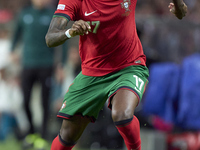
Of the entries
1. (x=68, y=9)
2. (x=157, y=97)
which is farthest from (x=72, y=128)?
(x=157, y=97)

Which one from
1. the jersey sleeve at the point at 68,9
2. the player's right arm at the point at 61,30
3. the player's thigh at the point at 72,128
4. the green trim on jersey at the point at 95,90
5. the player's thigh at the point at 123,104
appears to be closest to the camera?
the player's right arm at the point at 61,30

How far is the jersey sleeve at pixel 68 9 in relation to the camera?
4281 mm

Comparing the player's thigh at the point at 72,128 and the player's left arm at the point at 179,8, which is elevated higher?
the player's left arm at the point at 179,8

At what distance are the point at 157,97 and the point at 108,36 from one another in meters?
3.22

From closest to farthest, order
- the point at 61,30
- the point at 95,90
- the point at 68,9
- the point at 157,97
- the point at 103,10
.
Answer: the point at 61,30
the point at 68,9
the point at 103,10
the point at 95,90
the point at 157,97

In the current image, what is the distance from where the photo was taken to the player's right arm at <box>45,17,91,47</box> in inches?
152

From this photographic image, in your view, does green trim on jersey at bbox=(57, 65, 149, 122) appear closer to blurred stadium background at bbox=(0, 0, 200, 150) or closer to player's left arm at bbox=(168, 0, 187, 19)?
player's left arm at bbox=(168, 0, 187, 19)

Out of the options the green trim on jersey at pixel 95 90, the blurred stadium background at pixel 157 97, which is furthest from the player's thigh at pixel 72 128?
the blurred stadium background at pixel 157 97

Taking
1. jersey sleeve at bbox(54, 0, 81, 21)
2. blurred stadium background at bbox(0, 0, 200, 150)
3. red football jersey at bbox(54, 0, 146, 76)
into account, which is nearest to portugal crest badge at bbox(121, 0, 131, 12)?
red football jersey at bbox(54, 0, 146, 76)

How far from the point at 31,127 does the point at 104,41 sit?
134 inches

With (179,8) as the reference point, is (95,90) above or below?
below

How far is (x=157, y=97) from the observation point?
7543 mm

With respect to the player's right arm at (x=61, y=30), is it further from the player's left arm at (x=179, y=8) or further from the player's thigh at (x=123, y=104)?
the player's left arm at (x=179, y=8)

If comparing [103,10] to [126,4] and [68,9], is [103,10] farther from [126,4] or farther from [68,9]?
[68,9]
